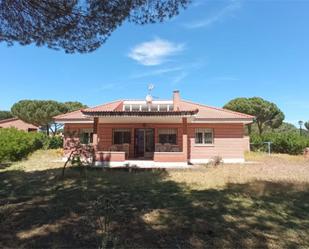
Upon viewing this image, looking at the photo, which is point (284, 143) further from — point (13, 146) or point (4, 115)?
point (4, 115)

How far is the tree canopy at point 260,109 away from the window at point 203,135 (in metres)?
27.9

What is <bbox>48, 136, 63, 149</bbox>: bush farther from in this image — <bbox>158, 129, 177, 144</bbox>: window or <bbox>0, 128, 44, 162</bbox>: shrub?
<bbox>158, 129, 177, 144</bbox>: window

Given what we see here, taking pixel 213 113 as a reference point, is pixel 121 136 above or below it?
below

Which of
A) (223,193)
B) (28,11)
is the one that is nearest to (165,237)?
(223,193)

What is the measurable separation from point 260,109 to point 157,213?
4683 centimetres

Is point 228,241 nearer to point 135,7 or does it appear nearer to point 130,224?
point 130,224

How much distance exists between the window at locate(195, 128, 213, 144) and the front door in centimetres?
339

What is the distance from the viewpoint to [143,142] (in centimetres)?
2478

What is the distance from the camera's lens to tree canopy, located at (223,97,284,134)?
50688 millimetres

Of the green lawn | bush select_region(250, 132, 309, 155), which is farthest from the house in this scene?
the green lawn

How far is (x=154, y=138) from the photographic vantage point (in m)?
Result: 24.4

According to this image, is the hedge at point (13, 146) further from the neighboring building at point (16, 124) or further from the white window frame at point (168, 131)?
the neighboring building at point (16, 124)

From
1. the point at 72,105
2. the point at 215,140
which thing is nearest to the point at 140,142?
the point at 215,140

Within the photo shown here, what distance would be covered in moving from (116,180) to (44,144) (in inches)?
858
